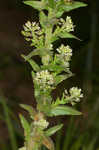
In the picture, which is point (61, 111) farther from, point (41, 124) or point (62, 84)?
point (62, 84)

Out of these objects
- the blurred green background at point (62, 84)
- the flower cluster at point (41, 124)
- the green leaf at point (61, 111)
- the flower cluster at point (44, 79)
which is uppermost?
the flower cluster at point (44, 79)

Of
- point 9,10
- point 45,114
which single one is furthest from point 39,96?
point 9,10

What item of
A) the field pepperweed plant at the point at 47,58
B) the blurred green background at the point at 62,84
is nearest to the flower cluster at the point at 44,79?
the field pepperweed plant at the point at 47,58

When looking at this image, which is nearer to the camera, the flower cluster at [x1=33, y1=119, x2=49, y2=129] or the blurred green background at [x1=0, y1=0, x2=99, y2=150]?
the flower cluster at [x1=33, y1=119, x2=49, y2=129]

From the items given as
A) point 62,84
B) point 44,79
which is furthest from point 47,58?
point 62,84

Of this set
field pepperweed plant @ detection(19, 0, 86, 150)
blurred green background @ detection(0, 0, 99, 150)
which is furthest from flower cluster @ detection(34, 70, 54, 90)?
blurred green background @ detection(0, 0, 99, 150)

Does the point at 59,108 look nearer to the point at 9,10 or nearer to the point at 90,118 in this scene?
the point at 90,118

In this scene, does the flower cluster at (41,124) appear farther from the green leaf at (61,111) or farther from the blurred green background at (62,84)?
the blurred green background at (62,84)

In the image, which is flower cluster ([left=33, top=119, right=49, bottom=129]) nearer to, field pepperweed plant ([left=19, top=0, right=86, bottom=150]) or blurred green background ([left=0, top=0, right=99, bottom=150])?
field pepperweed plant ([left=19, top=0, right=86, bottom=150])
